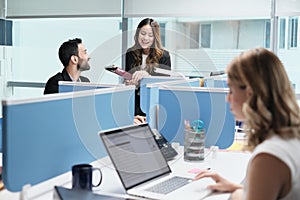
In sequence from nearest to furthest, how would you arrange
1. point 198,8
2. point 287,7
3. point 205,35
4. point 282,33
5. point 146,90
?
point 146,90
point 287,7
point 282,33
point 198,8
point 205,35

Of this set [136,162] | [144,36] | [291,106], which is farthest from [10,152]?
[144,36]

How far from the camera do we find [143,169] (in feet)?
6.02

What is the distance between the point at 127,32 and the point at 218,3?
1140 millimetres

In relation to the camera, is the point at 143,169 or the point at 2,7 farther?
the point at 2,7

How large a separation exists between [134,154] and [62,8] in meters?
3.93

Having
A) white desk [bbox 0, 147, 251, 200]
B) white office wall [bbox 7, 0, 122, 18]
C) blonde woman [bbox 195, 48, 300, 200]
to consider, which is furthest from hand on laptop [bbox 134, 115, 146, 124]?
white office wall [bbox 7, 0, 122, 18]

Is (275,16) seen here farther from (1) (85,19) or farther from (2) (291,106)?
(2) (291,106)

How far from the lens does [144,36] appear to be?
3518 millimetres

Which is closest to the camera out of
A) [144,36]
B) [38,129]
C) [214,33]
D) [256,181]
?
[256,181]

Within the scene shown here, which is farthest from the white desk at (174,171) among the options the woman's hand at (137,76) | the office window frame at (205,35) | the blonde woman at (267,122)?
the office window frame at (205,35)

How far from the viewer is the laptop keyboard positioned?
173 cm

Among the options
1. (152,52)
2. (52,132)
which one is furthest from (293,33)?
(52,132)

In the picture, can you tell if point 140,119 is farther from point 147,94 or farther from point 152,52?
point 152,52

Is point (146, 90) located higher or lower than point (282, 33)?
lower
